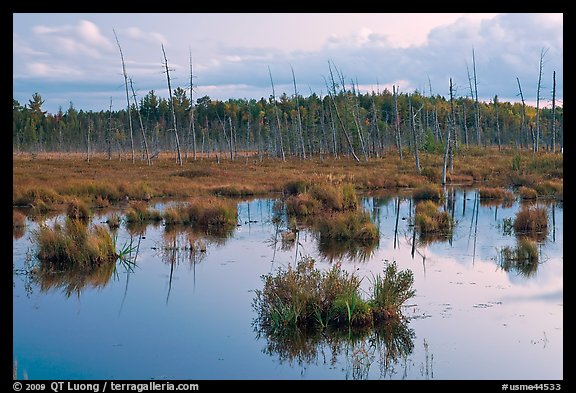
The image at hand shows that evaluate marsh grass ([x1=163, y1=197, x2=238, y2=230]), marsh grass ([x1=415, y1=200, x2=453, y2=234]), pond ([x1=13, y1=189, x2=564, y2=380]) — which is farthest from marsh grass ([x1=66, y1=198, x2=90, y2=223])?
marsh grass ([x1=415, y1=200, x2=453, y2=234])

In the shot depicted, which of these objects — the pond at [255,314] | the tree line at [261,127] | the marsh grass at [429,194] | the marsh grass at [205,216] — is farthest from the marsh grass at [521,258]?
the tree line at [261,127]

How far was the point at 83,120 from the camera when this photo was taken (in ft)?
347

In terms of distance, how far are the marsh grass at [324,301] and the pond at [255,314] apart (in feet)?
1.07

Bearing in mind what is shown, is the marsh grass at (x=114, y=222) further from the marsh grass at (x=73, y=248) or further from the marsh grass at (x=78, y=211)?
the marsh grass at (x=73, y=248)

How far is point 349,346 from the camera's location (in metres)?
9.15

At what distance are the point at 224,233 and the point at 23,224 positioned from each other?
21.9 ft

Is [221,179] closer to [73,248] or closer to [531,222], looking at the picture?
[531,222]

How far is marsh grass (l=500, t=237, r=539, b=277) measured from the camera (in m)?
14.0

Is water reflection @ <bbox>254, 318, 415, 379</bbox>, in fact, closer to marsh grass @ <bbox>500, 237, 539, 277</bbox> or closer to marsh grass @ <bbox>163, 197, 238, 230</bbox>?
marsh grass @ <bbox>500, 237, 539, 277</bbox>

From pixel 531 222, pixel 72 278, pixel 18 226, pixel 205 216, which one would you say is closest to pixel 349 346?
pixel 72 278

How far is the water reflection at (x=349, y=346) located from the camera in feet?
28.0
